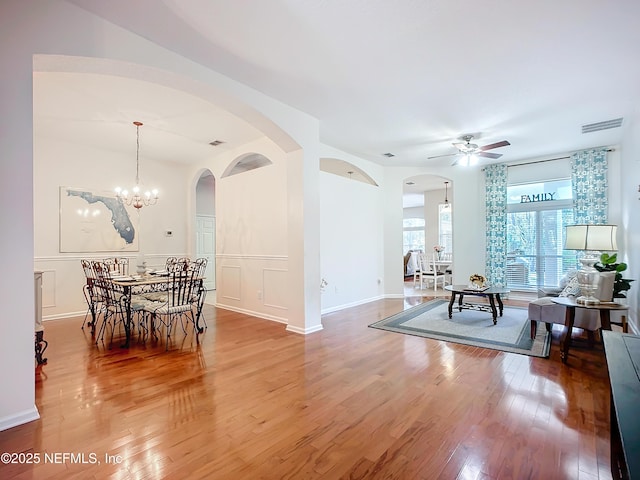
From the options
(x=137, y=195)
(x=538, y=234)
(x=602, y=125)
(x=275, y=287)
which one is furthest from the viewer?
(x=538, y=234)

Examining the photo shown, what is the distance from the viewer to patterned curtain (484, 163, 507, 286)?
708cm

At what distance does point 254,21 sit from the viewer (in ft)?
8.43

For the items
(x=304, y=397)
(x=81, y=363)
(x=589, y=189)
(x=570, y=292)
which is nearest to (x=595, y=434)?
(x=304, y=397)

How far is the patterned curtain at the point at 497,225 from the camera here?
7.08m

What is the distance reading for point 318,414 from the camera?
7.66ft

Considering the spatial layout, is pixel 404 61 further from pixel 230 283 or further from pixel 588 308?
pixel 230 283

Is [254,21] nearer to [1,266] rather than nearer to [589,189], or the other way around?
[1,266]

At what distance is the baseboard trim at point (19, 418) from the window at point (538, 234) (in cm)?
815

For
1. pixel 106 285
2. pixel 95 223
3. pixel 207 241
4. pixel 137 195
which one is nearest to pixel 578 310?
pixel 106 285

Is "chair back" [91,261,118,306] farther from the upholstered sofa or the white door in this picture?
the upholstered sofa

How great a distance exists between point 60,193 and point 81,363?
375 centimetres

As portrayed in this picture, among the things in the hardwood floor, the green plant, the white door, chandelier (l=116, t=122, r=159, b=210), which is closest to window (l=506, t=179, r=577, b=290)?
the green plant

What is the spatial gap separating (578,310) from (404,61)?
3425mm

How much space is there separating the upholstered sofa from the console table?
2070 millimetres
